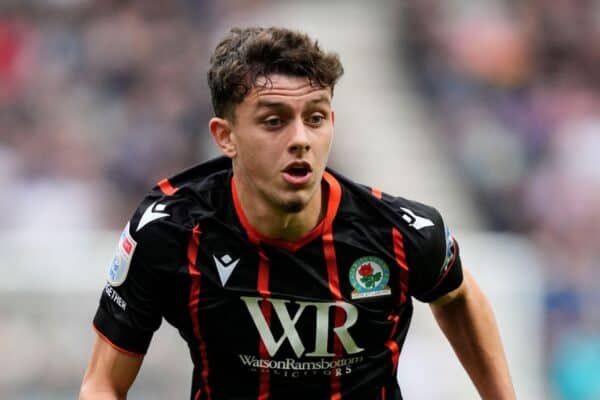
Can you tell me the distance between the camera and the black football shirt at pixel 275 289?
428 centimetres

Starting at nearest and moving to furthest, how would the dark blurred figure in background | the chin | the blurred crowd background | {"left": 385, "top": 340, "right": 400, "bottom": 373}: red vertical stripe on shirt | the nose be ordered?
the nose, the chin, {"left": 385, "top": 340, "right": 400, "bottom": 373}: red vertical stripe on shirt, the dark blurred figure in background, the blurred crowd background

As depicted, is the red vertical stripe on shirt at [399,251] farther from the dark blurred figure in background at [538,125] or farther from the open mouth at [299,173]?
the dark blurred figure in background at [538,125]

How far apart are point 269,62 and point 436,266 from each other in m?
0.86

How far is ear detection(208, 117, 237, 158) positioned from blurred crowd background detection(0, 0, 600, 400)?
15.8 ft

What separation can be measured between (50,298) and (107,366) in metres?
3.66

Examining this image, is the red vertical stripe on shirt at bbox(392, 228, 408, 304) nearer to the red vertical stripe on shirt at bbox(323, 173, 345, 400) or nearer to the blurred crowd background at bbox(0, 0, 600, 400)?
the red vertical stripe on shirt at bbox(323, 173, 345, 400)

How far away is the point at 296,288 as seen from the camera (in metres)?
4.32

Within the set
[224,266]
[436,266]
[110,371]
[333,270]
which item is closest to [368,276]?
[333,270]

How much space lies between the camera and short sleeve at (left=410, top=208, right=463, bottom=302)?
4.34 metres

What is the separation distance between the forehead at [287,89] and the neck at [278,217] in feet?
1.15

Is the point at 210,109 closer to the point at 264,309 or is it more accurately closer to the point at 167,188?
the point at 167,188

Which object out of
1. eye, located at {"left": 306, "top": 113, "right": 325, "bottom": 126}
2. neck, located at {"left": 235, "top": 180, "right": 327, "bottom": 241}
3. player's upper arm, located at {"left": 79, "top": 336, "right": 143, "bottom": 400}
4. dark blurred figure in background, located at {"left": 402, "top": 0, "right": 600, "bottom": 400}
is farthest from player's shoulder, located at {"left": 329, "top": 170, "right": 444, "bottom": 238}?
dark blurred figure in background, located at {"left": 402, "top": 0, "right": 600, "bottom": 400}

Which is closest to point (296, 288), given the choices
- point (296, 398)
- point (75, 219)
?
point (296, 398)

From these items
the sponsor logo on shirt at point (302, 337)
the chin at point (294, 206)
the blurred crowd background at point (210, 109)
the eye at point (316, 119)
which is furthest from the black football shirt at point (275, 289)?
the blurred crowd background at point (210, 109)
